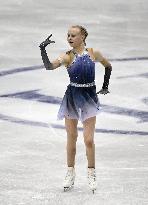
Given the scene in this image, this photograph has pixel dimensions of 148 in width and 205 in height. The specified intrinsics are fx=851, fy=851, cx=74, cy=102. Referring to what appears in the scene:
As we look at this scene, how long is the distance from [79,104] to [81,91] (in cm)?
13

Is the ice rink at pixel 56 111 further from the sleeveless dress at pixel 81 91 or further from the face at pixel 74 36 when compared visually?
the face at pixel 74 36

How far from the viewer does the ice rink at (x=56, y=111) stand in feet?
29.2

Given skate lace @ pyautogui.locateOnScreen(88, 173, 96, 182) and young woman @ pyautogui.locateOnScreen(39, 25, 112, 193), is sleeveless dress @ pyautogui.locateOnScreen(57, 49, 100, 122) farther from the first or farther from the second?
skate lace @ pyautogui.locateOnScreen(88, 173, 96, 182)

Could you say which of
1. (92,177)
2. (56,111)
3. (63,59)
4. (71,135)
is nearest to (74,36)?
(63,59)

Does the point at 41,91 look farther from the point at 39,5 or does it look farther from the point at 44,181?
the point at 39,5

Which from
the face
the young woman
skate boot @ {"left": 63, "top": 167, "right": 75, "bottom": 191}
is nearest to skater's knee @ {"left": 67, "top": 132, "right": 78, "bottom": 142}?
the young woman

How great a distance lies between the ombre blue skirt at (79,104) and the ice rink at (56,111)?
0.84 meters

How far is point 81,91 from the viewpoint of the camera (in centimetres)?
842

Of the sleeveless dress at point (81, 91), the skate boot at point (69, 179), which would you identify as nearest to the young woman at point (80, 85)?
the sleeveless dress at point (81, 91)

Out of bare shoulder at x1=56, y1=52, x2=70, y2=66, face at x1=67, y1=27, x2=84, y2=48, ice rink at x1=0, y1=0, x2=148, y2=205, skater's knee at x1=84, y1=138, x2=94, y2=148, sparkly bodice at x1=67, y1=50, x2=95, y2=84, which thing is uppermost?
face at x1=67, y1=27, x2=84, y2=48

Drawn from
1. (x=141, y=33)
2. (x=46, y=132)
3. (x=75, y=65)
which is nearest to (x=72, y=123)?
(x=75, y=65)

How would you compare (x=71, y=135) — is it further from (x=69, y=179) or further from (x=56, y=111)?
(x=56, y=111)

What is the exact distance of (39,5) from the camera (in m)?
23.7

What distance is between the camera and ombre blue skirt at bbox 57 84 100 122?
8.42 m
